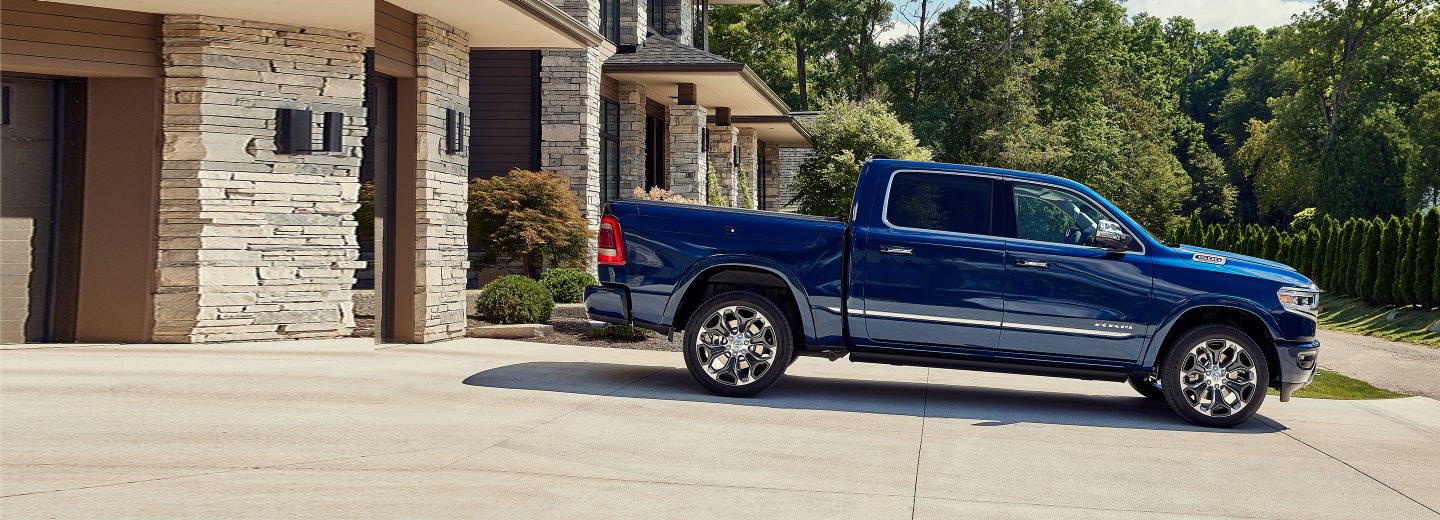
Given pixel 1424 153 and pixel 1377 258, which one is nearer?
pixel 1377 258

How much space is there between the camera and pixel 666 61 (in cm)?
2225

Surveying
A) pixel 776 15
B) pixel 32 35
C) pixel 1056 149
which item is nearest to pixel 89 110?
pixel 32 35

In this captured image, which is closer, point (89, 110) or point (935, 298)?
point (935, 298)

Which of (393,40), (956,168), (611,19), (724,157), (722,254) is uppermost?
(611,19)

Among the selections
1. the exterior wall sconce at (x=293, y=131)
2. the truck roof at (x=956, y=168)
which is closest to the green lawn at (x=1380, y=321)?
the truck roof at (x=956, y=168)

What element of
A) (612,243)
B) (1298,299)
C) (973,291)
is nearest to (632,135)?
(612,243)

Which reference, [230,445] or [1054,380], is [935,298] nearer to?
[1054,380]

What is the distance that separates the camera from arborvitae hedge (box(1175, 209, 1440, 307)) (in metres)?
24.3

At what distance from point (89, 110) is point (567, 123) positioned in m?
9.23

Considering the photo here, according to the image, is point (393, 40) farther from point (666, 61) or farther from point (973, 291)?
point (666, 61)

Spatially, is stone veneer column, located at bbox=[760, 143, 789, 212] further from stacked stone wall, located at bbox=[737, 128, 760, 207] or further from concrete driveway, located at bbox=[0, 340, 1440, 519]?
concrete driveway, located at bbox=[0, 340, 1440, 519]

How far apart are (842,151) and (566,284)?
48.2 feet

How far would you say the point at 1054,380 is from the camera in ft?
41.7

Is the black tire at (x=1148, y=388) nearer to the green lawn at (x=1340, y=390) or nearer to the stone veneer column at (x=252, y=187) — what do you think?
the green lawn at (x=1340, y=390)
